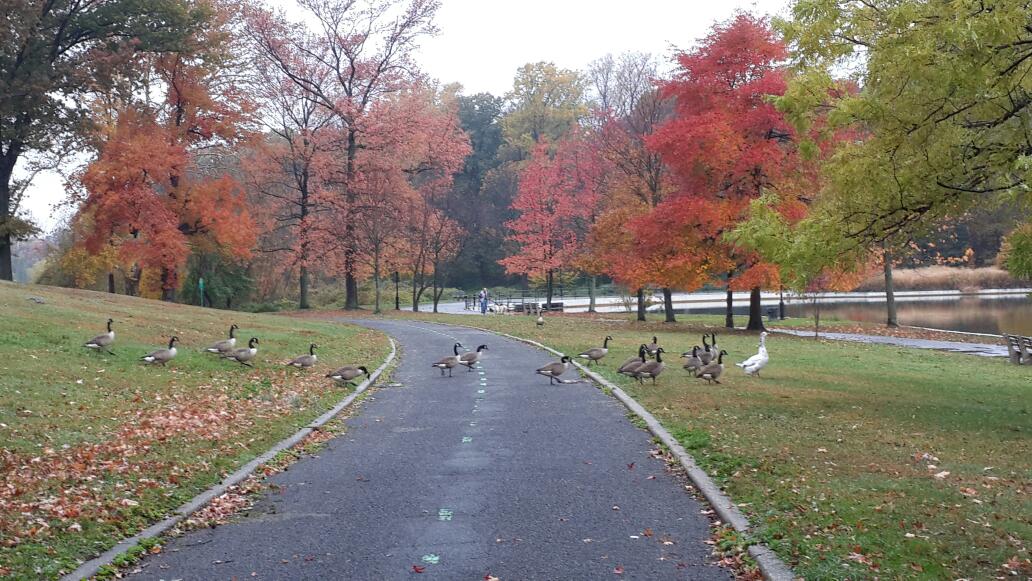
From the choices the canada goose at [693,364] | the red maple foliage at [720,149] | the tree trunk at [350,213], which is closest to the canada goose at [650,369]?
the canada goose at [693,364]

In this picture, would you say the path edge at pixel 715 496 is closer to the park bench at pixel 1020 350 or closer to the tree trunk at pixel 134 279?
the park bench at pixel 1020 350

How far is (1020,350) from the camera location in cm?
2377

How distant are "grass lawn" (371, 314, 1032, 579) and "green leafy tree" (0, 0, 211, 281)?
22.9 m

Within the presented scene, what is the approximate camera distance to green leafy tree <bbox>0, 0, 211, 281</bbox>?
99.0 feet

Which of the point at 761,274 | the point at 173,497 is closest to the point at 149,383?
the point at 173,497

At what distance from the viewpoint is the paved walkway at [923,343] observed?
27891 millimetres

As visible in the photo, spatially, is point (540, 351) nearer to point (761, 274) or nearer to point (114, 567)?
point (761, 274)

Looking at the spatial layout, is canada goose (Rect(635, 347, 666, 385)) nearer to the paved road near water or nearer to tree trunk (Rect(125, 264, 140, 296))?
the paved road near water

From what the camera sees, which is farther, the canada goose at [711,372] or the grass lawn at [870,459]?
the canada goose at [711,372]

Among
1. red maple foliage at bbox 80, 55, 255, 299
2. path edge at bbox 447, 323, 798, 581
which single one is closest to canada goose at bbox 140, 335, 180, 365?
path edge at bbox 447, 323, 798, 581

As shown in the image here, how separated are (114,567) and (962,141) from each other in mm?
11945

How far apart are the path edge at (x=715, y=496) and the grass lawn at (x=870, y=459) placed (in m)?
0.12

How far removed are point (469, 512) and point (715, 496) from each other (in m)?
2.38

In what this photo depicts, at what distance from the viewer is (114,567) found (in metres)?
6.18
